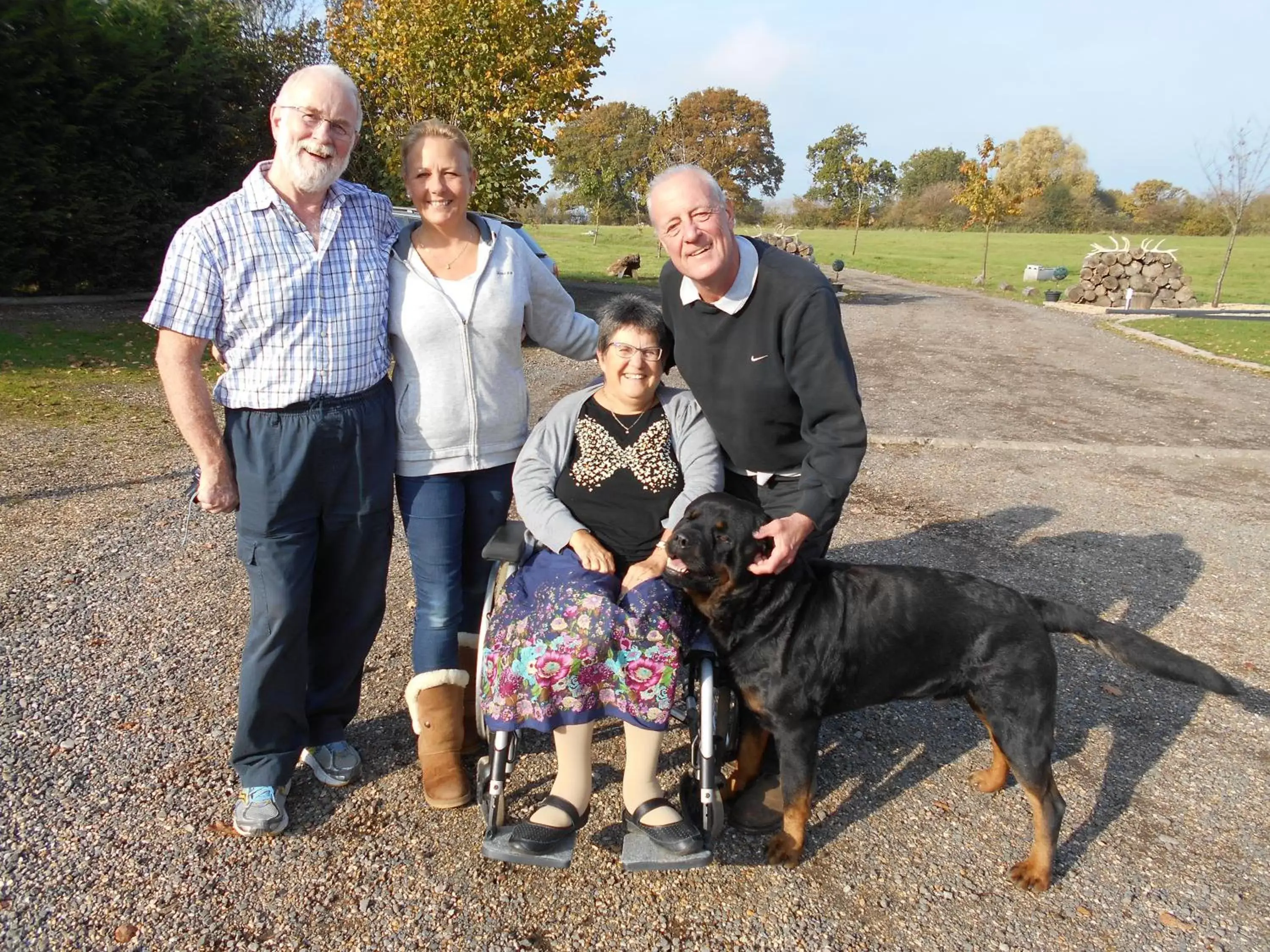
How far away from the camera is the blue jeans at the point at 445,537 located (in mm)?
2850

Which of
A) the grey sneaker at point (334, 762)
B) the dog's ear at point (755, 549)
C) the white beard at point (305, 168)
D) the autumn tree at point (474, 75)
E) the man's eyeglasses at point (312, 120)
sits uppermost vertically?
the autumn tree at point (474, 75)

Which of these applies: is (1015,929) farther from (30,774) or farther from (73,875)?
(30,774)

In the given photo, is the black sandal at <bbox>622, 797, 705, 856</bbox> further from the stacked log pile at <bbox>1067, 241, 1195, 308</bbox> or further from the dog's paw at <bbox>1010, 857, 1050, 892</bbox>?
the stacked log pile at <bbox>1067, 241, 1195, 308</bbox>

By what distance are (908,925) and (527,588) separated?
4.90ft

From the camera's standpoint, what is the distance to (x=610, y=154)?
5934cm

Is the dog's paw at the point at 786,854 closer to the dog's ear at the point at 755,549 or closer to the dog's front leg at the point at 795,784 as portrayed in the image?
the dog's front leg at the point at 795,784

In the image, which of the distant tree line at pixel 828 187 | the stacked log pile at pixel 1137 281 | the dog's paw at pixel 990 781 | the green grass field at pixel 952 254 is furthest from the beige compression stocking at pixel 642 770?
the distant tree line at pixel 828 187

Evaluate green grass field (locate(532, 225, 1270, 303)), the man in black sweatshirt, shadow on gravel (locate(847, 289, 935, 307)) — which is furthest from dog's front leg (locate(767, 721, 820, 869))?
green grass field (locate(532, 225, 1270, 303))

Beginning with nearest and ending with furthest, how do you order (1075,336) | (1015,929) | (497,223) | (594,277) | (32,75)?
(1015,929), (497,223), (32,75), (1075,336), (594,277)

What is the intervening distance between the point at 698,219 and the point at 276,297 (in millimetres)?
1284

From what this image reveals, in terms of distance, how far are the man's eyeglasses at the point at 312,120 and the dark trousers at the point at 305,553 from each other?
0.76 metres

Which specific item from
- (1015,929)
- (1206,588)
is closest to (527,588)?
(1015,929)

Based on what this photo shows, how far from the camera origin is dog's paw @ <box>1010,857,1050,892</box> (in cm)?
265

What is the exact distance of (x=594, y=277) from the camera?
24.5 metres
